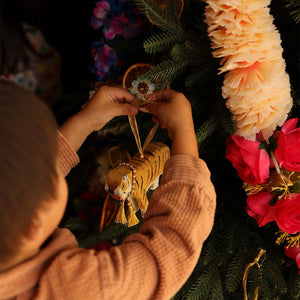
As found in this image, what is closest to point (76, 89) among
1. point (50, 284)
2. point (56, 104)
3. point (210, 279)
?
point (56, 104)

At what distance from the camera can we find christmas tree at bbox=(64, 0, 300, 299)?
0.63 m

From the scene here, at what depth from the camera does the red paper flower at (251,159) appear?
634 mm

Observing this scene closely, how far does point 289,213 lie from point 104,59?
535mm

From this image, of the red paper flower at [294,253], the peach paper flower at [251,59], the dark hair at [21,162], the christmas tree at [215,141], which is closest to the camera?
the dark hair at [21,162]

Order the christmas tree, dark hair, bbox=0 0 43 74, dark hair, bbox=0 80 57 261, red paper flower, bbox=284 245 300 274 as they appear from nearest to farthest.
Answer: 1. dark hair, bbox=0 80 57 261
2. the christmas tree
3. red paper flower, bbox=284 245 300 274
4. dark hair, bbox=0 0 43 74

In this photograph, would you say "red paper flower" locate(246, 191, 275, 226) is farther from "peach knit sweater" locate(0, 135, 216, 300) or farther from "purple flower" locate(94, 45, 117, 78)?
"purple flower" locate(94, 45, 117, 78)

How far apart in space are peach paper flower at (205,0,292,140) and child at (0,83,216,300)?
3.9 inches

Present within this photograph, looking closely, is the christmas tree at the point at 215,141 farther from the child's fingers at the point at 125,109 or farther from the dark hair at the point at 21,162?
the dark hair at the point at 21,162

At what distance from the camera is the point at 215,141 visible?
790 mm

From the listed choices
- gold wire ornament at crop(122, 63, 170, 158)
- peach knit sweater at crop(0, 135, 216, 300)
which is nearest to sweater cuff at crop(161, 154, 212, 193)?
peach knit sweater at crop(0, 135, 216, 300)

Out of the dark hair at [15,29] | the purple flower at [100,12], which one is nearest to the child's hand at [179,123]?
the purple flower at [100,12]

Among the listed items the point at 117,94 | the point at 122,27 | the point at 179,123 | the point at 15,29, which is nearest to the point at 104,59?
the point at 122,27

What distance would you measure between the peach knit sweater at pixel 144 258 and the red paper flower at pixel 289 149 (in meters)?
0.18

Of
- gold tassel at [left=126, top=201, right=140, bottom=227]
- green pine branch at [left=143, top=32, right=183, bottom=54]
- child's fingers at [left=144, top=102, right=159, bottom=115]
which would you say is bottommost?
gold tassel at [left=126, top=201, right=140, bottom=227]
